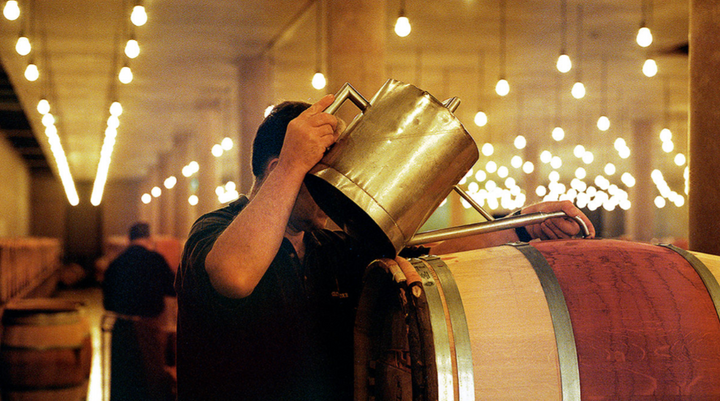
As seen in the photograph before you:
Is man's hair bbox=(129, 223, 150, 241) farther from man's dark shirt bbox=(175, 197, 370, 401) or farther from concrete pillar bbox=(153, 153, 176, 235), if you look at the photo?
concrete pillar bbox=(153, 153, 176, 235)

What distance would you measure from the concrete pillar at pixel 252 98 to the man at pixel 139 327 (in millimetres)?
5771

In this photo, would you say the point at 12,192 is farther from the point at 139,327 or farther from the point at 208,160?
the point at 139,327

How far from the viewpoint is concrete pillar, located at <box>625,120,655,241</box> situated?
1692 cm

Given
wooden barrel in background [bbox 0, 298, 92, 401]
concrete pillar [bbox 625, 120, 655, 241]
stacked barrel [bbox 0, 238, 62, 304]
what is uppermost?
concrete pillar [bbox 625, 120, 655, 241]

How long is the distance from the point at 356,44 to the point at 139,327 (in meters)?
3.21

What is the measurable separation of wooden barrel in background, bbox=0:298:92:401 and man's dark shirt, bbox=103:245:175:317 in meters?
0.39

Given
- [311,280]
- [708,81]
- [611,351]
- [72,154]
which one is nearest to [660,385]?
[611,351]

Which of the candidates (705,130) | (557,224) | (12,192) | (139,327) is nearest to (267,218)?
(557,224)

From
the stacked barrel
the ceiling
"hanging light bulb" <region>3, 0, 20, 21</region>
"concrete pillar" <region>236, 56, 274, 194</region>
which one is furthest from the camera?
"concrete pillar" <region>236, 56, 274, 194</region>

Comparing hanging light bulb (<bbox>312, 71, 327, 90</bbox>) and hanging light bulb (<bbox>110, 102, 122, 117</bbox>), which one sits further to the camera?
hanging light bulb (<bbox>110, 102, 122, 117</bbox>)

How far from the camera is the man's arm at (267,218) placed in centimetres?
145

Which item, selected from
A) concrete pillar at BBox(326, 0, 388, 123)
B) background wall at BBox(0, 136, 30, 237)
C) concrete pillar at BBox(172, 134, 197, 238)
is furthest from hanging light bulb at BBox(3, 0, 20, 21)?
background wall at BBox(0, 136, 30, 237)

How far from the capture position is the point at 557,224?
6.65 feet

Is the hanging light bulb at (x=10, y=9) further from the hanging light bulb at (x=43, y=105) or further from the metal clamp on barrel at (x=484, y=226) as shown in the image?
the metal clamp on barrel at (x=484, y=226)
